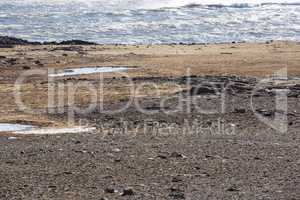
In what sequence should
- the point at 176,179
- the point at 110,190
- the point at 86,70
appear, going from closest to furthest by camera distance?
the point at 110,190, the point at 176,179, the point at 86,70

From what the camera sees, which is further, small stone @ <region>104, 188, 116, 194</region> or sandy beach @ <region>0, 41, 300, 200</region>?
sandy beach @ <region>0, 41, 300, 200</region>

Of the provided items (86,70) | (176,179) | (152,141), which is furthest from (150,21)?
(176,179)

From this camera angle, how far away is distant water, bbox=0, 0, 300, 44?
3905 inches

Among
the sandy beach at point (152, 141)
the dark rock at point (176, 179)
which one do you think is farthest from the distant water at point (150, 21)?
the dark rock at point (176, 179)

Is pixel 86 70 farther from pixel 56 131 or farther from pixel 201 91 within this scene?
pixel 56 131

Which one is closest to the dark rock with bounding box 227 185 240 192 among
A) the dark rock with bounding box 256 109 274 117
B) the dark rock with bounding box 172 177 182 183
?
the dark rock with bounding box 172 177 182 183

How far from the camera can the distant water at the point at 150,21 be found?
9919 centimetres

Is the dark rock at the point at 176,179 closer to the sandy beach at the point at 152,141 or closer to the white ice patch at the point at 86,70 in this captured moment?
the sandy beach at the point at 152,141

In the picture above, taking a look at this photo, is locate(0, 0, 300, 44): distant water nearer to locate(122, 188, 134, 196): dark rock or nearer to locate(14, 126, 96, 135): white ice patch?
locate(14, 126, 96, 135): white ice patch

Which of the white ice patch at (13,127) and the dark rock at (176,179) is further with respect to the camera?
the white ice patch at (13,127)

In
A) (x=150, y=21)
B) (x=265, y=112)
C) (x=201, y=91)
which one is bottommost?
(x=265, y=112)

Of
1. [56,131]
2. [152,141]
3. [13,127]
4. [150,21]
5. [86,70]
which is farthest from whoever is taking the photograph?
[150,21]

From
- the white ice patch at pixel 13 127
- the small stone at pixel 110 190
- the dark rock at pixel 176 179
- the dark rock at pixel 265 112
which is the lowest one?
the small stone at pixel 110 190

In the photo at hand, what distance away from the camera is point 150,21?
120 m
